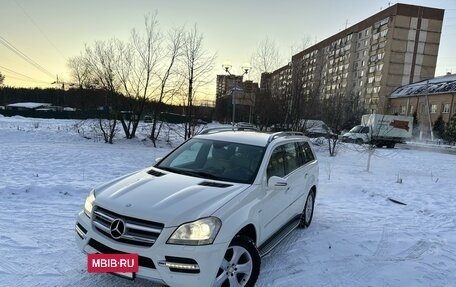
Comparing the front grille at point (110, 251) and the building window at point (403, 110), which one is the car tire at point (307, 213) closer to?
the front grille at point (110, 251)

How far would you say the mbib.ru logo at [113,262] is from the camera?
9.89ft

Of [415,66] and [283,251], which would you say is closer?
[283,251]

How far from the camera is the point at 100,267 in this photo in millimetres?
3100

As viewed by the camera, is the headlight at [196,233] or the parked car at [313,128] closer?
the headlight at [196,233]

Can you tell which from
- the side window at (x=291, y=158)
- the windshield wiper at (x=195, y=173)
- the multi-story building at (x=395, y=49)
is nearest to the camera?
the windshield wiper at (x=195, y=173)

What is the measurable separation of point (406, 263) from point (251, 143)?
106 inches

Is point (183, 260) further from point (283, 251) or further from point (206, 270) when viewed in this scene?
point (283, 251)

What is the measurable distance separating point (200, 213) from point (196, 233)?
188mm

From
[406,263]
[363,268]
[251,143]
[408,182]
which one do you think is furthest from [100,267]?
[408,182]

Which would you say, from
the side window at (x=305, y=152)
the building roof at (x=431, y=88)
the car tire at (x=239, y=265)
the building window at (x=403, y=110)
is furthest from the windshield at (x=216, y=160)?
the building window at (x=403, y=110)

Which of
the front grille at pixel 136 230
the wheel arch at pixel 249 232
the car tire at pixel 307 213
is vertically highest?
the front grille at pixel 136 230

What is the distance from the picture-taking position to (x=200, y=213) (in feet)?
10.4

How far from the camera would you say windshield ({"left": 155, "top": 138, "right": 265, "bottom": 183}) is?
4.22m

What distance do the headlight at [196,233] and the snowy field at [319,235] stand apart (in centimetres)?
96
